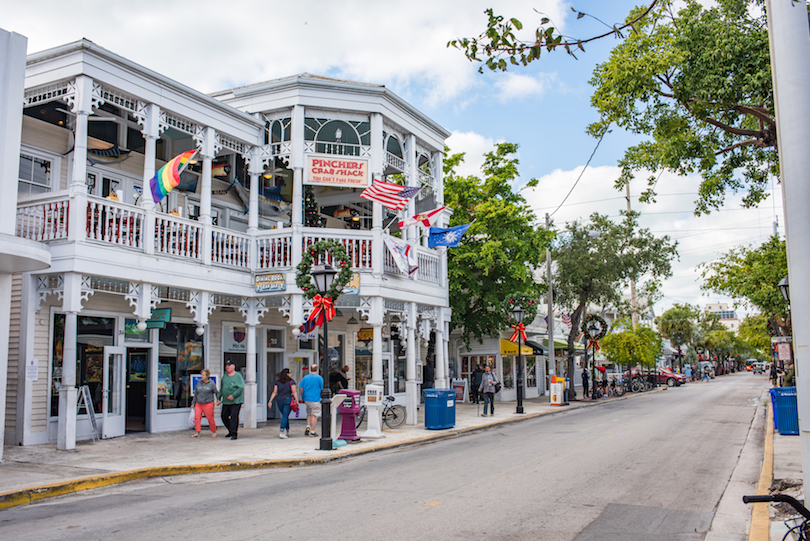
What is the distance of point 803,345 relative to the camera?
508 cm

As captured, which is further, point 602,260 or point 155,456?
point 602,260

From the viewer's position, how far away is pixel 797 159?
5133 mm

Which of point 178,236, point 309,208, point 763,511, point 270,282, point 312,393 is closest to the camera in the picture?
point 763,511

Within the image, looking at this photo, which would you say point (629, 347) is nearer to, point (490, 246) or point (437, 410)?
point (490, 246)

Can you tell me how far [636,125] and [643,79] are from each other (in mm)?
1773

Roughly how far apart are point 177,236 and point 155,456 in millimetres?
5569

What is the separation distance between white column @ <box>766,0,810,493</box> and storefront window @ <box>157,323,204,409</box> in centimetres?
1512

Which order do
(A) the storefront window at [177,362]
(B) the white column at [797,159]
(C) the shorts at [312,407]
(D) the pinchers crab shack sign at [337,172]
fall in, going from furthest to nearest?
(D) the pinchers crab shack sign at [337,172] → (A) the storefront window at [177,362] → (C) the shorts at [312,407] → (B) the white column at [797,159]

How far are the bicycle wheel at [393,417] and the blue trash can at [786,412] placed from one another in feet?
31.9

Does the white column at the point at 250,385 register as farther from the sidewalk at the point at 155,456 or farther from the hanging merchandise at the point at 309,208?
the hanging merchandise at the point at 309,208

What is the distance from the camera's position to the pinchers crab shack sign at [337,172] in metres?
17.7

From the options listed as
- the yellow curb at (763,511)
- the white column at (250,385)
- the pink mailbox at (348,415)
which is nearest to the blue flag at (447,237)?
the white column at (250,385)

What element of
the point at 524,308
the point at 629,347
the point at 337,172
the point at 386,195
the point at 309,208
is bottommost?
the point at 629,347

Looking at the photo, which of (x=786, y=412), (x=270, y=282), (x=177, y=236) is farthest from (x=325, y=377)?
(x=786, y=412)
